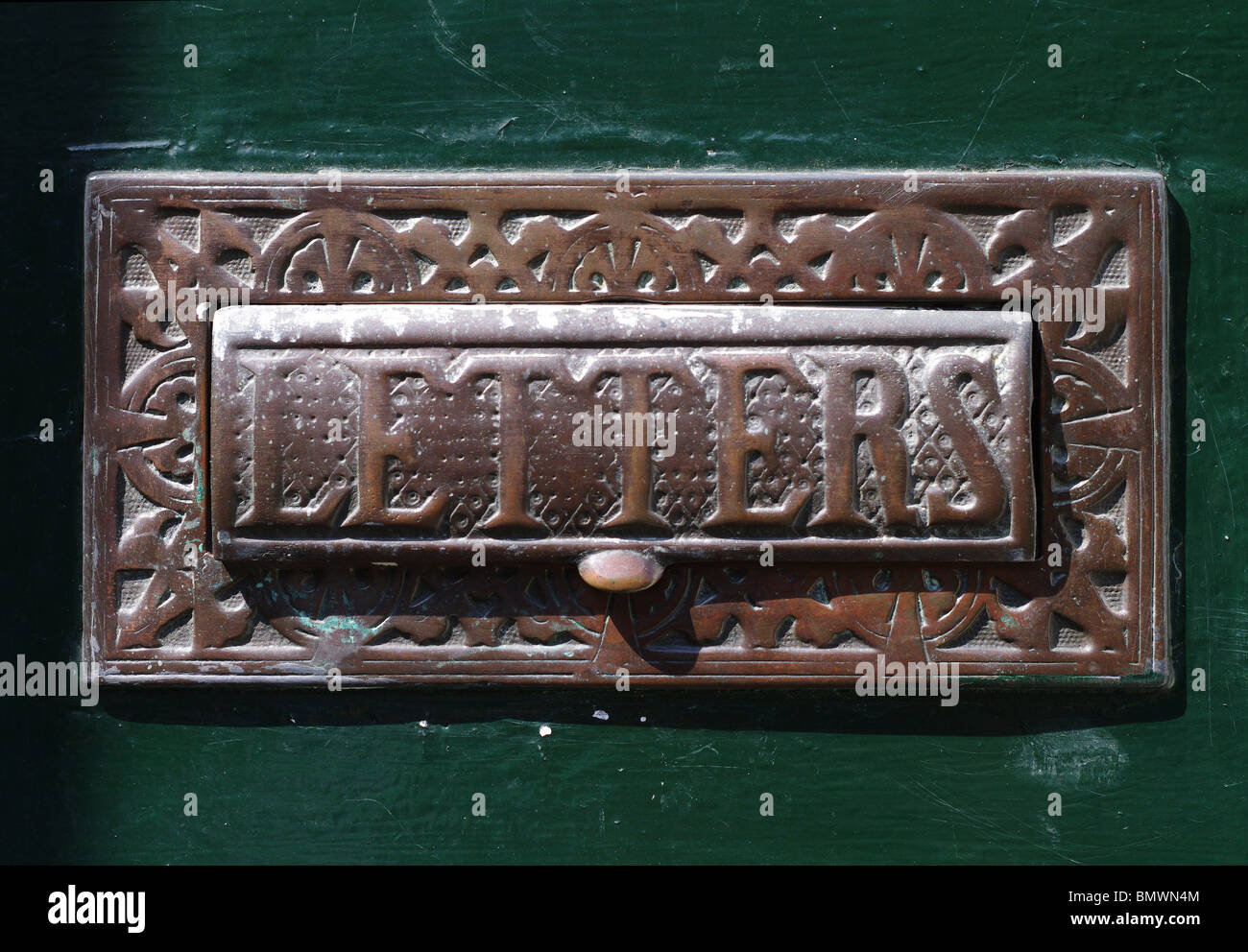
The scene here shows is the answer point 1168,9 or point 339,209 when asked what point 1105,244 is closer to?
point 1168,9

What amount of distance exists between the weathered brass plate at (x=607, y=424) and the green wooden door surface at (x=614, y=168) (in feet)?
0.29

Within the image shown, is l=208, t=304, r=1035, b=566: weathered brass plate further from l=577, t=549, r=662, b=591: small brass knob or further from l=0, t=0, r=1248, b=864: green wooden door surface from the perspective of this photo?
l=0, t=0, r=1248, b=864: green wooden door surface

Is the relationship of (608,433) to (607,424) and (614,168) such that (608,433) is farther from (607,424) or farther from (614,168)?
(614,168)

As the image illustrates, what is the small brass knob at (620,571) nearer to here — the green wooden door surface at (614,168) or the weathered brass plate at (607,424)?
the weathered brass plate at (607,424)

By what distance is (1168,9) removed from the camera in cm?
158

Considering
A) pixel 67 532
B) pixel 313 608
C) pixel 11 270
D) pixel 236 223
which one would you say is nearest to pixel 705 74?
pixel 236 223

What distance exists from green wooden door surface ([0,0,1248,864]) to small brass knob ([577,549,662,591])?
0.26 metres

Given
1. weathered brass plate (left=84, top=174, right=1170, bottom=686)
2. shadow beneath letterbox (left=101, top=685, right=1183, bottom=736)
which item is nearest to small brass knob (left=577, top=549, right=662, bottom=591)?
weathered brass plate (left=84, top=174, right=1170, bottom=686)

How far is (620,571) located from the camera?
1474 millimetres

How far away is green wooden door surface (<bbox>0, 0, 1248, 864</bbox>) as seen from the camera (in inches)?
62.4

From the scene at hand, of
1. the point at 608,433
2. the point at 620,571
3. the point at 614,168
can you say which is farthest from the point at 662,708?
the point at 614,168

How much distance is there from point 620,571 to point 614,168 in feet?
2.28

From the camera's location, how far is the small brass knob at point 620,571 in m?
1.47

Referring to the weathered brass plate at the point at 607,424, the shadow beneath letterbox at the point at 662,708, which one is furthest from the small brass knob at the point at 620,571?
the shadow beneath letterbox at the point at 662,708
